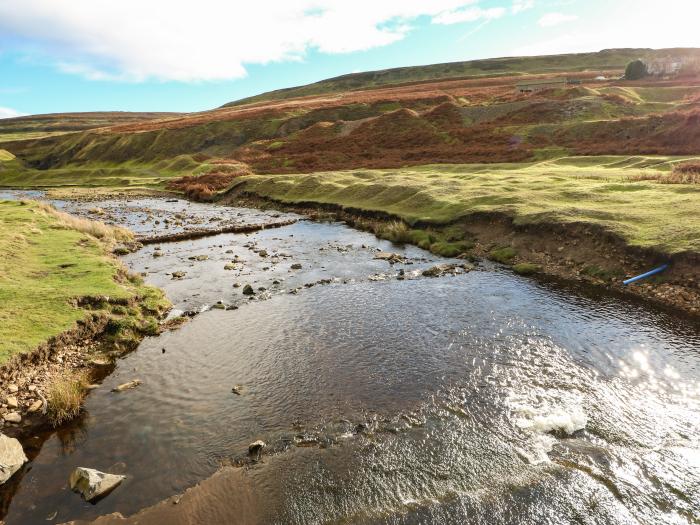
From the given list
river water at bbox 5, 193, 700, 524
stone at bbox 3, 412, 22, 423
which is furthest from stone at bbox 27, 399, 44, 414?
river water at bbox 5, 193, 700, 524

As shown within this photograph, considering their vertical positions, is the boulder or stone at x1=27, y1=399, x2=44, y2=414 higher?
stone at x1=27, y1=399, x2=44, y2=414

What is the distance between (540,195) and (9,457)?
38.4 meters

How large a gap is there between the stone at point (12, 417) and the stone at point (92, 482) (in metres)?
3.83

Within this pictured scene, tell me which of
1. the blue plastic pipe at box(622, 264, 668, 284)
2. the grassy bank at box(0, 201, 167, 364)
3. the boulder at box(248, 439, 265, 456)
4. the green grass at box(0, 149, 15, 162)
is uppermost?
the green grass at box(0, 149, 15, 162)

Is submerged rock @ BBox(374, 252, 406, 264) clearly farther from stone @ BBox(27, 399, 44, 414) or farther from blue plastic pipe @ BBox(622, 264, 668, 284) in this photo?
stone @ BBox(27, 399, 44, 414)

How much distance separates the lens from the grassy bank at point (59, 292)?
18234 millimetres

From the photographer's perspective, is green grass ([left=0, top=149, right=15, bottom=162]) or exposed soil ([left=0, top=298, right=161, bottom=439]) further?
green grass ([left=0, top=149, right=15, bottom=162])

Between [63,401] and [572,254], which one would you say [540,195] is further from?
[63,401]

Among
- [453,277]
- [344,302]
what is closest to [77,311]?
[344,302]

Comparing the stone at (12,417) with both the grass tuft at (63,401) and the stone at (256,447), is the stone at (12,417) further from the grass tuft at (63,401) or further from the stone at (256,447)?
the stone at (256,447)

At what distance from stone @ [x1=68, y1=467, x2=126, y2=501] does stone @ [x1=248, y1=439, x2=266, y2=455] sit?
342cm

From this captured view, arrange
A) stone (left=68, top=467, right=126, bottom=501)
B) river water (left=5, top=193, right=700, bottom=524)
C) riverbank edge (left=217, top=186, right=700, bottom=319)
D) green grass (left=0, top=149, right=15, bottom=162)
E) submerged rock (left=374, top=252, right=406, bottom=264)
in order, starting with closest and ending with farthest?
river water (left=5, top=193, right=700, bottom=524) < stone (left=68, top=467, right=126, bottom=501) < riverbank edge (left=217, top=186, right=700, bottom=319) < submerged rock (left=374, top=252, right=406, bottom=264) < green grass (left=0, top=149, right=15, bottom=162)

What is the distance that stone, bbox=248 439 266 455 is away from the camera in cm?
1273

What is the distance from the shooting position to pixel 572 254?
28203 millimetres
